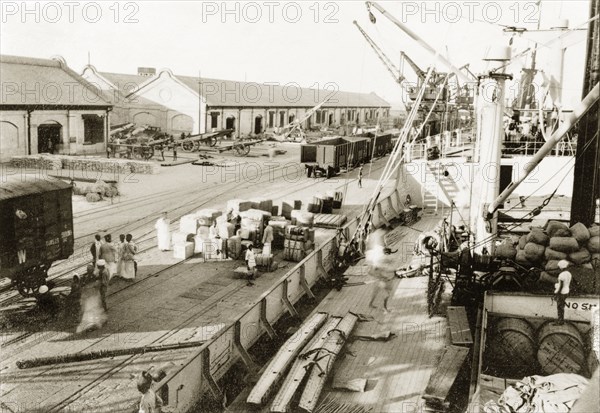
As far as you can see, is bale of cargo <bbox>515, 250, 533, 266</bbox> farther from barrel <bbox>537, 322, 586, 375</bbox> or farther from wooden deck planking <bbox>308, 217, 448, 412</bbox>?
wooden deck planking <bbox>308, 217, 448, 412</bbox>

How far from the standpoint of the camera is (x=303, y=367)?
9.48m

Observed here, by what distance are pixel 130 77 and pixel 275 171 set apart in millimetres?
36733

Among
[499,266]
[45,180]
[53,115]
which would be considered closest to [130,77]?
[53,115]

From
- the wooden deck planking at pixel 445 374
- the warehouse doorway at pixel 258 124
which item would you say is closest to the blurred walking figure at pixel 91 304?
the wooden deck planking at pixel 445 374

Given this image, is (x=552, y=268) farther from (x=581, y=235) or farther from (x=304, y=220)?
(x=304, y=220)

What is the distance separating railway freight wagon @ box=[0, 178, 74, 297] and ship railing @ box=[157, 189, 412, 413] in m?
4.27

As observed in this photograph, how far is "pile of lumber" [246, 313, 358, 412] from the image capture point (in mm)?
8672

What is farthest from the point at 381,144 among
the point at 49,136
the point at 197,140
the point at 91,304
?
the point at 91,304

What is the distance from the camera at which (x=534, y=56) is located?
3581 cm

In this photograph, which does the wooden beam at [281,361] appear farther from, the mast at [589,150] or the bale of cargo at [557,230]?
the mast at [589,150]

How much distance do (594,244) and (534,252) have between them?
109 centimetres

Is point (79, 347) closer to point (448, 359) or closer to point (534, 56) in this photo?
point (448, 359)

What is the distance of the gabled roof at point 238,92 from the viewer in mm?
51438

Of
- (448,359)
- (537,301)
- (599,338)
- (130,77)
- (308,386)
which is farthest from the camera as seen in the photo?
(130,77)
